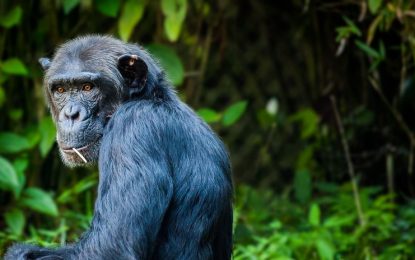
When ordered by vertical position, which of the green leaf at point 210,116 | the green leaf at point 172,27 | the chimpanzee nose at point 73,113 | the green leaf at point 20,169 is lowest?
the green leaf at point 20,169

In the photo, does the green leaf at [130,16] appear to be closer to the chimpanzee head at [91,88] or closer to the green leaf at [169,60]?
the green leaf at [169,60]

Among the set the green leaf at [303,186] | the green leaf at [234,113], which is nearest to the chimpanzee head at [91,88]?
the green leaf at [234,113]

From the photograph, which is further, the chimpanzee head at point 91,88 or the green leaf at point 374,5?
the green leaf at point 374,5

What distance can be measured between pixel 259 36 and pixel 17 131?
3.47 metres

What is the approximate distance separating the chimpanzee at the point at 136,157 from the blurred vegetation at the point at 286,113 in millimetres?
1712

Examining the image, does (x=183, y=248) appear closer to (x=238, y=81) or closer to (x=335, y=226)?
(x=335, y=226)

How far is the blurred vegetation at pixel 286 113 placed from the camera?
786 cm

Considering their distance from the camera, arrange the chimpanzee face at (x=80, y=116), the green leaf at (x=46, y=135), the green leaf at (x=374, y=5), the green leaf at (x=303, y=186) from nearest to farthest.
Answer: the chimpanzee face at (x=80, y=116) < the green leaf at (x=374, y=5) < the green leaf at (x=46, y=135) < the green leaf at (x=303, y=186)

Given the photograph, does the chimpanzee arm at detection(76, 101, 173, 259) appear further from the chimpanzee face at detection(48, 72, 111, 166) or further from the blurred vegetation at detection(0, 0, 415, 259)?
the blurred vegetation at detection(0, 0, 415, 259)

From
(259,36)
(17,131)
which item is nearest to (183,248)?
(17,131)

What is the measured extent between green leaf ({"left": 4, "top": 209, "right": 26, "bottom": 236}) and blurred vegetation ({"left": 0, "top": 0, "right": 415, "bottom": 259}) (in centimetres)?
1

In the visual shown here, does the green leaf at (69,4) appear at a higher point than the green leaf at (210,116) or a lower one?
higher

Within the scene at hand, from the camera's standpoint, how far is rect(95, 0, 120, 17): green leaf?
789cm

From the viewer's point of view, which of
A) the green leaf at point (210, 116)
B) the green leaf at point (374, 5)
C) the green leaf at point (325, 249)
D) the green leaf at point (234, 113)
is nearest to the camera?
the green leaf at point (325, 249)
